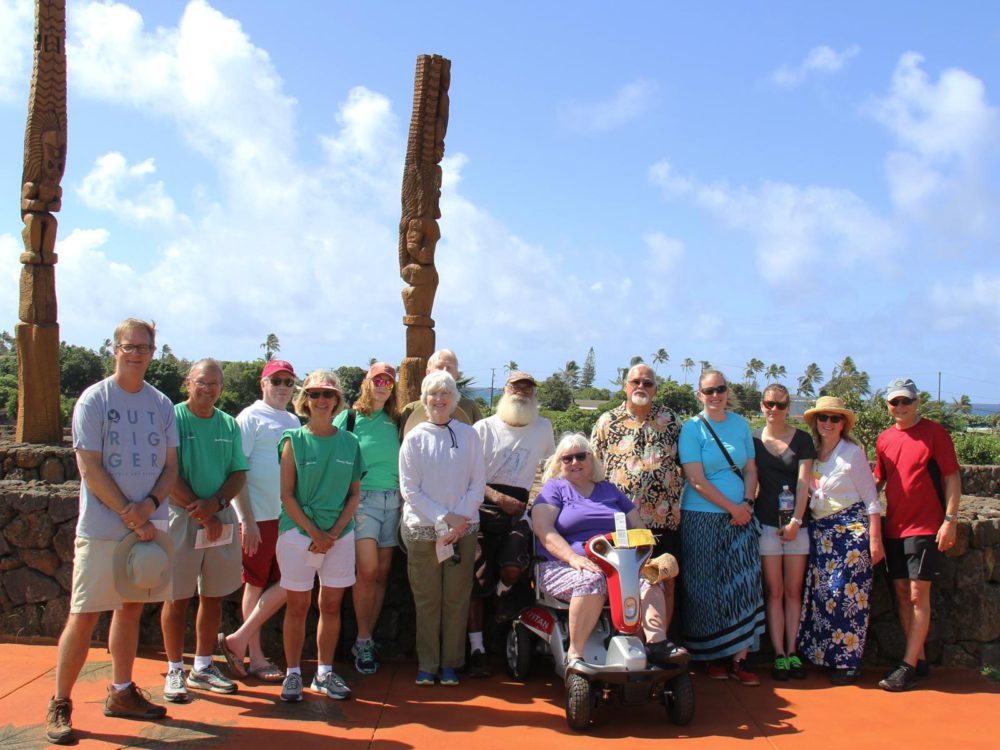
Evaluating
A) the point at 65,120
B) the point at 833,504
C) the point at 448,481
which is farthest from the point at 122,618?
the point at 65,120

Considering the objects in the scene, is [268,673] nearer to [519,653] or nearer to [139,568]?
[139,568]

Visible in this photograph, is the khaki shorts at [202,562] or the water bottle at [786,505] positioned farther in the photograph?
the water bottle at [786,505]

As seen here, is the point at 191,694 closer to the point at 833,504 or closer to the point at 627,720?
the point at 627,720

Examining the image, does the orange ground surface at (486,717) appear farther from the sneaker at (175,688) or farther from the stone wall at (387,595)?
the stone wall at (387,595)

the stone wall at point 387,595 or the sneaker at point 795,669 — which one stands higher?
the stone wall at point 387,595

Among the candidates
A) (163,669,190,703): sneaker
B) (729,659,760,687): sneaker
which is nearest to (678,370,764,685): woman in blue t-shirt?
(729,659,760,687): sneaker

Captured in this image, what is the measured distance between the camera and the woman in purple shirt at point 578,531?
3980 mm

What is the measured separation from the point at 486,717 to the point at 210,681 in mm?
1440

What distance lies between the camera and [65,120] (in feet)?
33.3

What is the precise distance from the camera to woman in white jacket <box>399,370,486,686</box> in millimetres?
4352

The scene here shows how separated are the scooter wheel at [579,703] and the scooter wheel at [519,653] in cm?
68

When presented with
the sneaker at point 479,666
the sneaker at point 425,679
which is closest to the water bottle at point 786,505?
the sneaker at point 479,666

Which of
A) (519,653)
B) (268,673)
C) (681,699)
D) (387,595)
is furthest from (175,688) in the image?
(681,699)

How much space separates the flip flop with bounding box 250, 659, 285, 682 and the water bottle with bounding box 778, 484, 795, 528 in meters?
2.97
